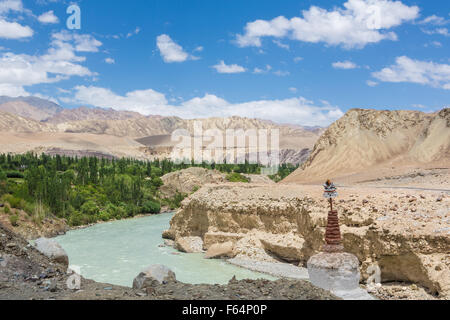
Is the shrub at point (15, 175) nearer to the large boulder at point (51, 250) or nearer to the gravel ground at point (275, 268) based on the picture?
the gravel ground at point (275, 268)

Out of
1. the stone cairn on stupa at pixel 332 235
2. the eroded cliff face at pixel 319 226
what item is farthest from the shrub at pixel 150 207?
the stone cairn on stupa at pixel 332 235

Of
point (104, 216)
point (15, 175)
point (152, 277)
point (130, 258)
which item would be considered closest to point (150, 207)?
point (104, 216)

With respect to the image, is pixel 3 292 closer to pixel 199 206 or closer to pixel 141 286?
pixel 141 286

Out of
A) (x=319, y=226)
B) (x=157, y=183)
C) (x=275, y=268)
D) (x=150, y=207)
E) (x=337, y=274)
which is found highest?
(x=319, y=226)

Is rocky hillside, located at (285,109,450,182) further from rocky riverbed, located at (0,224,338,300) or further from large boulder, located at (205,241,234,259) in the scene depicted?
rocky riverbed, located at (0,224,338,300)

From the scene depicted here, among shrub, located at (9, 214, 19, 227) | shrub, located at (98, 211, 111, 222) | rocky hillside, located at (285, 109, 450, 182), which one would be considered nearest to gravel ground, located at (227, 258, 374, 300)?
shrub, located at (9, 214, 19, 227)

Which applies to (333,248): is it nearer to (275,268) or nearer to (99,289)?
(275,268)
